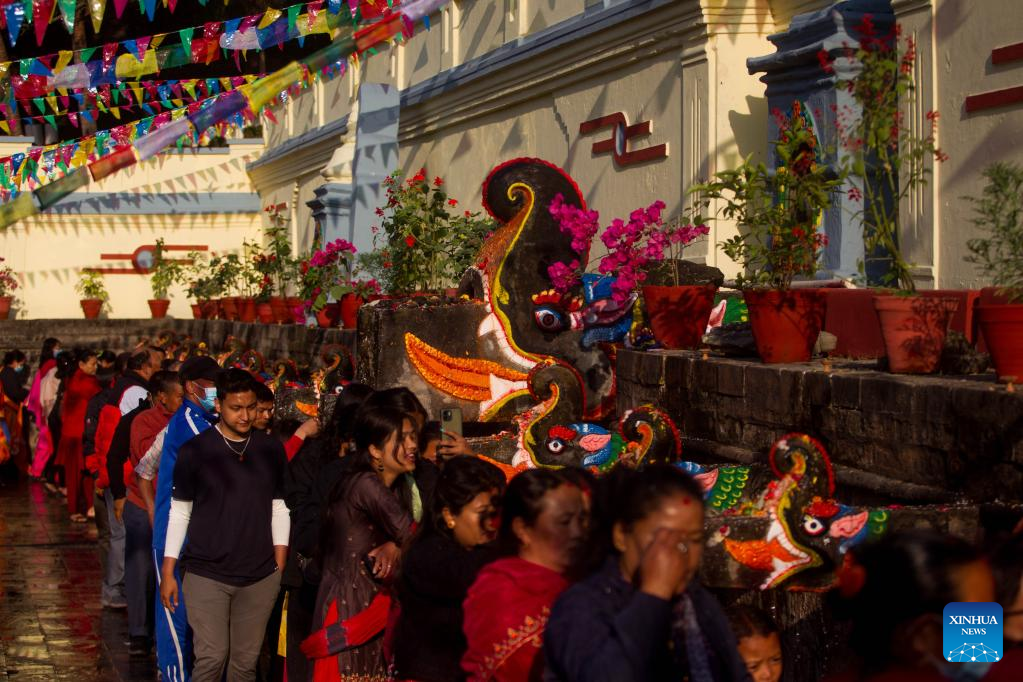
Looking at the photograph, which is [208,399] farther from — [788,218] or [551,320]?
[788,218]

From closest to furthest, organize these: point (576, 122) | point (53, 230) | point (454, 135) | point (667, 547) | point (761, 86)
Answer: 1. point (667, 547)
2. point (761, 86)
3. point (576, 122)
4. point (454, 135)
5. point (53, 230)

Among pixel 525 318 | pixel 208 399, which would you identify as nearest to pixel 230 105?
pixel 525 318

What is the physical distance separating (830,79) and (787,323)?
135 inches

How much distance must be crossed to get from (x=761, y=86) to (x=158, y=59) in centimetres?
1094

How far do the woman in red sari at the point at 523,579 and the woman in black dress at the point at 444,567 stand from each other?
52cm

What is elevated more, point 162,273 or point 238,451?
point 162,273

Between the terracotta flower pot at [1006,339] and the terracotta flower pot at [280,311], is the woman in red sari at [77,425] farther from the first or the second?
the terracotta flower pot at [1006,339]

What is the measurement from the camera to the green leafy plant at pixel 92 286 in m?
28.5

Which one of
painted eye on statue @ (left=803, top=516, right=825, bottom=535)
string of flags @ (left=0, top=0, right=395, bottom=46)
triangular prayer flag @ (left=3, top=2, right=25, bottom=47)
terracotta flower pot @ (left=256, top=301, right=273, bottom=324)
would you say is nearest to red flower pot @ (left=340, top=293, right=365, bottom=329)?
string of flags @ (left=0, top=0, right=395, bottom=46)

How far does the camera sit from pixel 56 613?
10.2m

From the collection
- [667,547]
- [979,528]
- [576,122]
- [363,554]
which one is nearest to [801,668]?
[979,528]

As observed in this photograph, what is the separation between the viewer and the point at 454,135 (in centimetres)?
1805

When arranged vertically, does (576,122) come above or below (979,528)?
above

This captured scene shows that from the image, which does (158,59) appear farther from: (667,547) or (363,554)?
(667,547)
